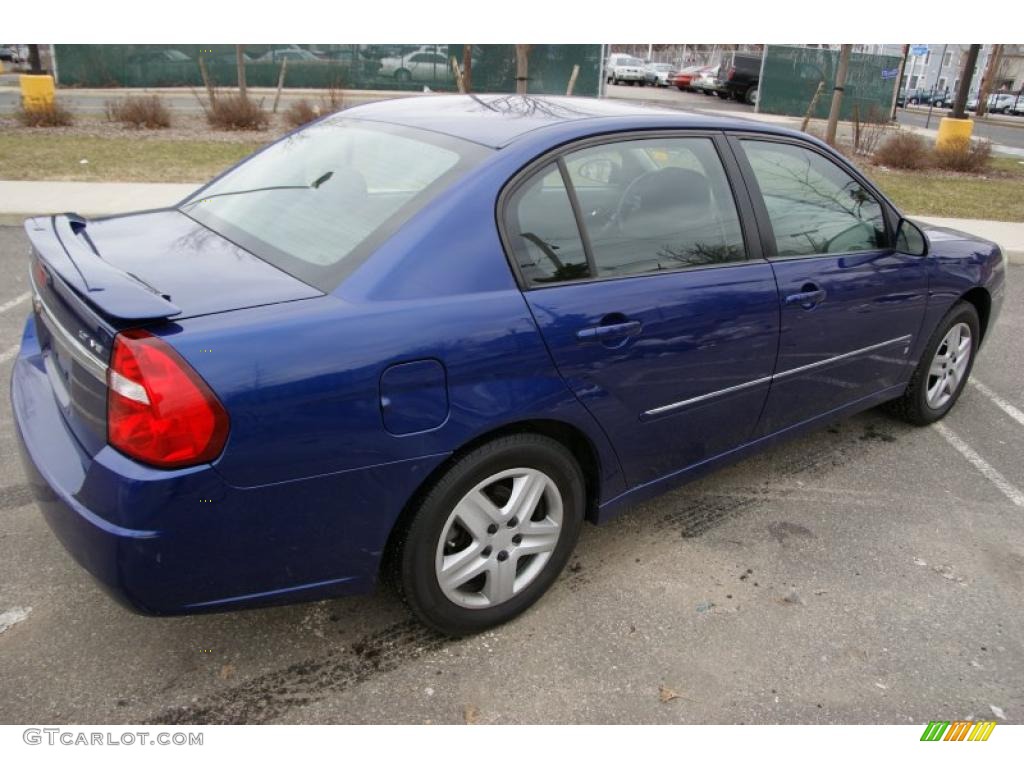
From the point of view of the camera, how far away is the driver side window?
3242 mm

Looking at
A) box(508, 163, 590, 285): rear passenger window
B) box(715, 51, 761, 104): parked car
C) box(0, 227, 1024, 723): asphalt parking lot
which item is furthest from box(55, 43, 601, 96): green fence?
box(508, 163, 590, 285): rear passenger window

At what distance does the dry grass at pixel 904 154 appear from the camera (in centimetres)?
1447

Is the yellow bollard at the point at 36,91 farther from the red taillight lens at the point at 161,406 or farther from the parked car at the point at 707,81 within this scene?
the parked car at the point at 707,81

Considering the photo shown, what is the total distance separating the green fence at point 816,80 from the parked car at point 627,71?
1506 cm

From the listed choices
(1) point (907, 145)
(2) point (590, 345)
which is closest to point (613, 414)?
(2) point (590, 345)

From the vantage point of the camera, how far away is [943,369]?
14.4ft

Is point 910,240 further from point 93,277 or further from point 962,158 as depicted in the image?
point 962,158

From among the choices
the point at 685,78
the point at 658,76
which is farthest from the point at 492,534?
the point at 658,76

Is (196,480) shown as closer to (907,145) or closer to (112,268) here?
(112,268)

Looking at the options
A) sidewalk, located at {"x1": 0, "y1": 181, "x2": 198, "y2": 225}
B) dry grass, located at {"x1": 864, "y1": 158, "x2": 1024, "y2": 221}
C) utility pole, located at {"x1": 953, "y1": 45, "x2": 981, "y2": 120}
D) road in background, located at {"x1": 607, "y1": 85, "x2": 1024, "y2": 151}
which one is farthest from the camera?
road in background, located at {"x1": 607, "y1": 85, "x2": 1024, "y2": 151}

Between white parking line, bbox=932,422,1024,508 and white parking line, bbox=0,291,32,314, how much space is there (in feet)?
19.4

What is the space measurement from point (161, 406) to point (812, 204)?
2717 mm
